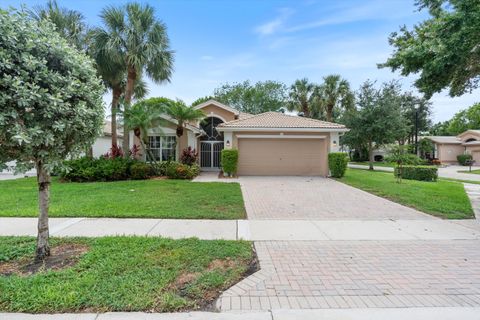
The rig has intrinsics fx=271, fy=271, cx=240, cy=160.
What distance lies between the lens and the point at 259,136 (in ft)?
54.8

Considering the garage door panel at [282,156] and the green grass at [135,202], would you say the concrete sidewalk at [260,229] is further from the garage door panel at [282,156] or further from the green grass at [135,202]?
the garage door panel at [282,156]

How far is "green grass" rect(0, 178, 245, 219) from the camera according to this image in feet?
23.2

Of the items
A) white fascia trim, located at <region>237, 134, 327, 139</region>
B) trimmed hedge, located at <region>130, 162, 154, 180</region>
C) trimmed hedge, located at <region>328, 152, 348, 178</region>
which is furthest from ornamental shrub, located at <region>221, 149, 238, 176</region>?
trimmed hedge, located at <region>328, 152, 348, 178</region>

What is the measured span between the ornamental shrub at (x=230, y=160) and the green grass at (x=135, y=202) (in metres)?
4.44

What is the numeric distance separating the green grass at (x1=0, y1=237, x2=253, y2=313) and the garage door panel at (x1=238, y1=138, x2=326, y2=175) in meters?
12.2

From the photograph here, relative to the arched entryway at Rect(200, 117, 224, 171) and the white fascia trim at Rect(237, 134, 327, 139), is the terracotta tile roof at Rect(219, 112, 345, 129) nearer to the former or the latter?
the white fascia trim at Rect(237, 134, 327, 139)

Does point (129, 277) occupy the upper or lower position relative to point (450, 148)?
lower

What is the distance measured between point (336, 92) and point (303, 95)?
11.9 ft

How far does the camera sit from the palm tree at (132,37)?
47.9 feet

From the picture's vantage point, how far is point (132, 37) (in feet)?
47.8

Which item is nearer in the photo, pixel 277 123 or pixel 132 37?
pixel 132 37

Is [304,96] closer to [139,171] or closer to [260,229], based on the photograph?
[139,171]

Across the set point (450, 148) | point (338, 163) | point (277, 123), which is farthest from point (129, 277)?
point (450, 148)

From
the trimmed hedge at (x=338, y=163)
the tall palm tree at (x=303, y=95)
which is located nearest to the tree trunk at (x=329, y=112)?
the tall palm tree at (x=303, y=95)
